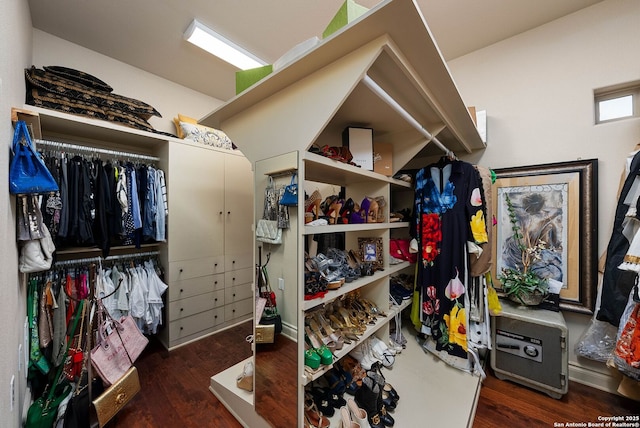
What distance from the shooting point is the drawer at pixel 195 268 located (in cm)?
236

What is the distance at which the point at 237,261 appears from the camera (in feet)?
9.46

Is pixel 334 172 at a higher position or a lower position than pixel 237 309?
higher

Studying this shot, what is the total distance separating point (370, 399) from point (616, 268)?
194 cm

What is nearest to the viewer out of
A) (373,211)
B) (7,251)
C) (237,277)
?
(7,251)

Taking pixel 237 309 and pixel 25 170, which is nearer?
pixel 25 170

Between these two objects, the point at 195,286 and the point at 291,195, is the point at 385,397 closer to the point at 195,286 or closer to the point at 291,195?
the point at 291,195

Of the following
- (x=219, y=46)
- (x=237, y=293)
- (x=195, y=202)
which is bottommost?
(x=237, y=293)

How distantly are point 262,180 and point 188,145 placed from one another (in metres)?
1.61

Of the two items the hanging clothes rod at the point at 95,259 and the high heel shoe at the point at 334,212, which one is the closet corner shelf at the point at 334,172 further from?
the hanging clothes rod at the point at 95,259

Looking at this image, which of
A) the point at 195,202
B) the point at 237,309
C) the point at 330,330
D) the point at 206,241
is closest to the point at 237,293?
the point at 237,309

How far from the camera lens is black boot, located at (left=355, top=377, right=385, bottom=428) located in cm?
128

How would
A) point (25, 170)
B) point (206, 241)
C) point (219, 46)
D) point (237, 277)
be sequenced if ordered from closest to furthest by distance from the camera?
point (25, 170) < point (219, 46) < point (206, 241) < point (237, 277)

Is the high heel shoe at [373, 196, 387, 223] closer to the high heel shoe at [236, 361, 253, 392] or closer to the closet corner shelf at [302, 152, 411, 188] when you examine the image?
the closet corner shelf at [302, 152, 411, 188]

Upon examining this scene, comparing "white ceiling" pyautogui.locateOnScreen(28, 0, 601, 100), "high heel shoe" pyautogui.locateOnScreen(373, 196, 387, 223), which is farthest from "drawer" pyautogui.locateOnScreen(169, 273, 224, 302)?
"white ceiling" pyautogui.locateOnScreen(28, 0, 601, 100)
